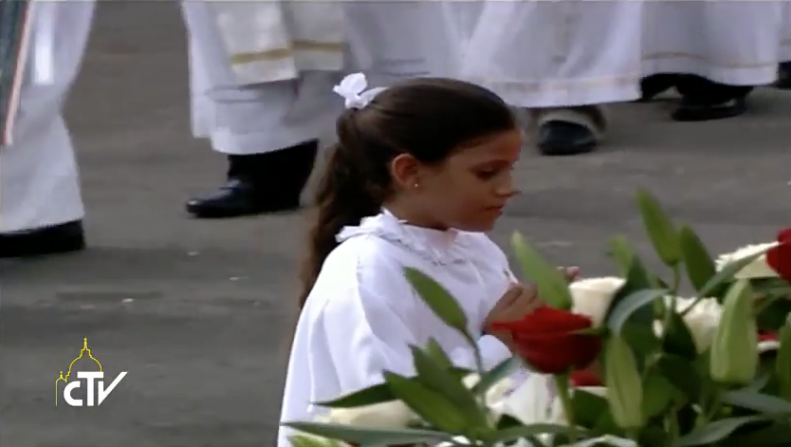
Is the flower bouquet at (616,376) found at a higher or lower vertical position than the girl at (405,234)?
higher

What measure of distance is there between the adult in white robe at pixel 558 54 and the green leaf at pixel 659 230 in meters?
4.89

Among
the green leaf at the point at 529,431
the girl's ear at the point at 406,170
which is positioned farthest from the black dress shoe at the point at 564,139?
the green leaf at the point at 529,431

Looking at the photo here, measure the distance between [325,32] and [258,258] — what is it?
79 cm

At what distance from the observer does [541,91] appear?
602 centimetres

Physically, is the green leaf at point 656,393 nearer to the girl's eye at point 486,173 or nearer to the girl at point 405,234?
the girl at point 405,234

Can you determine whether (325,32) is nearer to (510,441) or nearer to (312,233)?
(312,233)

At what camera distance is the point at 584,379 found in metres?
1.03

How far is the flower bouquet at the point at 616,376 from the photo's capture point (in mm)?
958

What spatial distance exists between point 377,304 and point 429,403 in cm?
113

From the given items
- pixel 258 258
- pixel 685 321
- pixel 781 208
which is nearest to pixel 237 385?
pixel 258 258

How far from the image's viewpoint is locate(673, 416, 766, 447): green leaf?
3.09ft

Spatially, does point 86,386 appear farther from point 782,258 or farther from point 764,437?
point 764,437

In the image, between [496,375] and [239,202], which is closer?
[496,375]

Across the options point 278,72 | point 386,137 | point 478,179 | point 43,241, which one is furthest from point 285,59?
point 478,179
